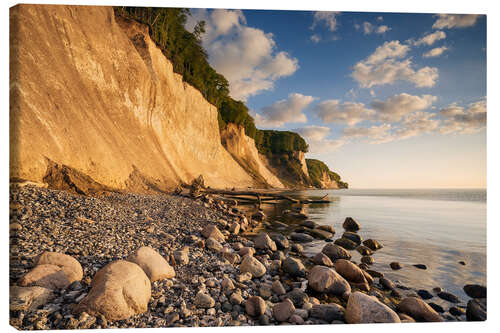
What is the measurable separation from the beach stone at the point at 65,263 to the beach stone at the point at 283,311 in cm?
221

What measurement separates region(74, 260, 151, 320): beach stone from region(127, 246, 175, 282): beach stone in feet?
1.09

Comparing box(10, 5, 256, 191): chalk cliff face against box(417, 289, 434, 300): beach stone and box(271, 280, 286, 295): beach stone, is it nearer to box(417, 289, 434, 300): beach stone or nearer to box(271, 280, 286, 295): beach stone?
box(271, 280, 286, 295): beach stone

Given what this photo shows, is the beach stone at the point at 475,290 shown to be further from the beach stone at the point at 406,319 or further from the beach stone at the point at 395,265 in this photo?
the beach stone at the point at 406,319

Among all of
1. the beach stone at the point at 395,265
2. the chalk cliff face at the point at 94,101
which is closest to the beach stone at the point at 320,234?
the beach stone at the point at 395,265

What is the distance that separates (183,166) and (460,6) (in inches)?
555

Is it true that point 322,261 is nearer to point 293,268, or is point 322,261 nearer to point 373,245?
point 293,268

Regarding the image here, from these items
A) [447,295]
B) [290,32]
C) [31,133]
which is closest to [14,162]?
[31,133]

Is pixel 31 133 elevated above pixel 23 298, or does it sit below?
above

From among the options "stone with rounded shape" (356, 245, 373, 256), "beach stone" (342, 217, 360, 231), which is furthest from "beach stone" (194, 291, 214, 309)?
"beach stone" (342, 217, 360, 231)

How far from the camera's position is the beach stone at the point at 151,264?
8.70 feet

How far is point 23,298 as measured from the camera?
211cm

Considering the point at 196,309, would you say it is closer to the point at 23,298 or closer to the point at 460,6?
the point at 23,298

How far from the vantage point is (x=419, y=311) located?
287 cm
